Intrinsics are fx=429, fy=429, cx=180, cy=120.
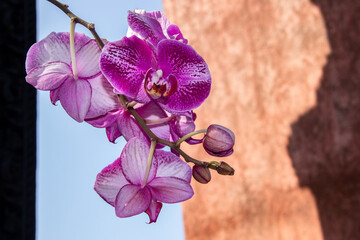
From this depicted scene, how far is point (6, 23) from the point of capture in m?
1.44

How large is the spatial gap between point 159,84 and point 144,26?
0.05 m

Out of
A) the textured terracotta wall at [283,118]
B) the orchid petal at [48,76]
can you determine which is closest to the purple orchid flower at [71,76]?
the orchid petal at [48,76]

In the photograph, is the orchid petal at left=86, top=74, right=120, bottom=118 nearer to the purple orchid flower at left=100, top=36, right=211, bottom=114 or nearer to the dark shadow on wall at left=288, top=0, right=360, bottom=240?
the purple orchid flower at left=100, top=36, right=211, bottom=114

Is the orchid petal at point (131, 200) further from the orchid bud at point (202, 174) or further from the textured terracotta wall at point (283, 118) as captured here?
the textured terracotta wall at point (283, 118)

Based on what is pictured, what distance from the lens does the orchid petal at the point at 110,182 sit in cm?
32

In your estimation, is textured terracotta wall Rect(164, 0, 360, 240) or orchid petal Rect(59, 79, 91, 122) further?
textured terracotta wall Rect(164, 0, 360, 240)

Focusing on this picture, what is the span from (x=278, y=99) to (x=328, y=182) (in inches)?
26.5

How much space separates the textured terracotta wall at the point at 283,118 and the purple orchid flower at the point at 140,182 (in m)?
2.40

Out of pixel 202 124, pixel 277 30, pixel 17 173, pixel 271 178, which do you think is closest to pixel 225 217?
pixel 271 178

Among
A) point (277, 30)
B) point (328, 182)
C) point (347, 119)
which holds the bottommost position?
point (328, 182)

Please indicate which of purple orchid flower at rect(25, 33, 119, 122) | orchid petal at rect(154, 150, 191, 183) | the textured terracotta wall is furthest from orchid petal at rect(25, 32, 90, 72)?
the textured terracotta wall

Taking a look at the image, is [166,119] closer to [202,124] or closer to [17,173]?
[17,173]

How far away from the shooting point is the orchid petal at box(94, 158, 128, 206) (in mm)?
315

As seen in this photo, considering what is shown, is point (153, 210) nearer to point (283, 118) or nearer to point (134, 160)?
point (134, 160)
